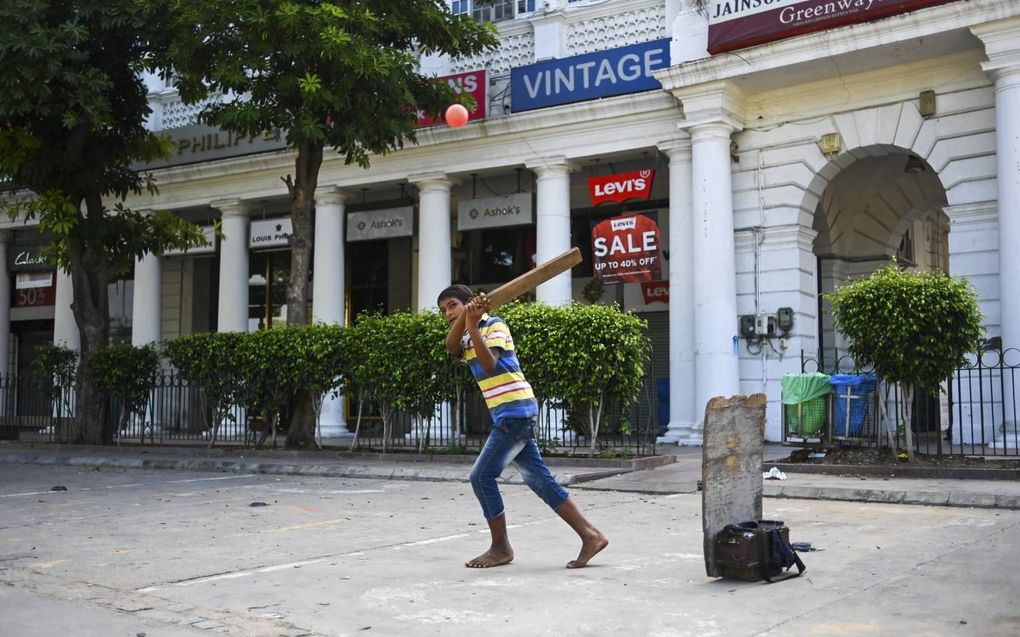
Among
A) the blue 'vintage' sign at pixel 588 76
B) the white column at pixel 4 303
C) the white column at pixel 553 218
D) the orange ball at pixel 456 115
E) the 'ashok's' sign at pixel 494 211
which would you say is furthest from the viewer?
the white column at pixel 4 303

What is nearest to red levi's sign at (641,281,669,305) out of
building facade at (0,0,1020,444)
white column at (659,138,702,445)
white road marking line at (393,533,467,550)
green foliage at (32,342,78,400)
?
building facade at (0,0,1020,444)

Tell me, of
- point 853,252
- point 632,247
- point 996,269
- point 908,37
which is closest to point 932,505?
point 996,269

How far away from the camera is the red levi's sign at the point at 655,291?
2175 centimetres

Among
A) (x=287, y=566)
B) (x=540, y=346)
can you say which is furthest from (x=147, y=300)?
(x=287, y=566)

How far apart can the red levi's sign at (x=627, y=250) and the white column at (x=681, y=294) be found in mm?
368

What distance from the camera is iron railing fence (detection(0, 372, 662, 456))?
1488 centimetres

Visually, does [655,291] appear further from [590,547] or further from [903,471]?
[590,547]

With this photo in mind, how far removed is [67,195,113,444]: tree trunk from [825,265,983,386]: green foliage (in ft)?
45.9

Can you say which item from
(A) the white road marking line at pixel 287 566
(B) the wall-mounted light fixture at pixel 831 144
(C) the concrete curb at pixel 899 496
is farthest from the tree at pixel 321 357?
(A) the white road marking line at pixel 287 566

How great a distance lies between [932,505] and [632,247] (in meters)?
10.2

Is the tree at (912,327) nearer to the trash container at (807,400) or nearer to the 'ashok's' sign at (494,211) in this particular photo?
the trash container at (807,400)

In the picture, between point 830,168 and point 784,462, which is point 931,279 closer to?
point 784,462

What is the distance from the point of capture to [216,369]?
17734mm

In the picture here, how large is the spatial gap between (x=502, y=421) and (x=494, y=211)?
15592 mm
